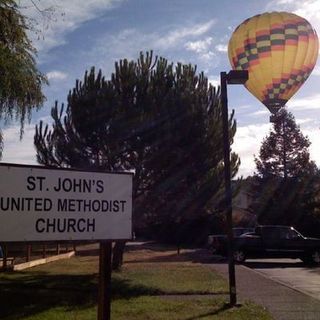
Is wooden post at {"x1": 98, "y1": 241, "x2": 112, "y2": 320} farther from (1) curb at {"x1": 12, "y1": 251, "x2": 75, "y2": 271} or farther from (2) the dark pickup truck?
(2) the dark pickup truck

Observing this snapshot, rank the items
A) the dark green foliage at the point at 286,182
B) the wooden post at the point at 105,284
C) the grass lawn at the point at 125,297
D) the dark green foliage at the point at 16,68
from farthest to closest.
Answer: the dark green foliage at the point at 286,182
the grass lawn at the point at 125,297
the dark green foliage at the point at 16,68
the wooden post at the point at 105,284

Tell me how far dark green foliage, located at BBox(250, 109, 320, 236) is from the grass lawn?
13.9 m

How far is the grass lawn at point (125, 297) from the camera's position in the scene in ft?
33.1

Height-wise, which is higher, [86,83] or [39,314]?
[86,83]

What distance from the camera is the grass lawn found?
10.1m

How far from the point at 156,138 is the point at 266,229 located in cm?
866

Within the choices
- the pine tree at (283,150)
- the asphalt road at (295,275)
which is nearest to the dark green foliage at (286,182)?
the pine tree at (283,150)

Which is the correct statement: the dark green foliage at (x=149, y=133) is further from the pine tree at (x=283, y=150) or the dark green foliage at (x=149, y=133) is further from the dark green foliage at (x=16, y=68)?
the pine tree at (x=283, y=150)

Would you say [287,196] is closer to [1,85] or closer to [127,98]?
[127,98]

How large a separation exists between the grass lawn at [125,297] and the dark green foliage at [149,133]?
3.63m

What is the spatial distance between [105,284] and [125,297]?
714 centimetres

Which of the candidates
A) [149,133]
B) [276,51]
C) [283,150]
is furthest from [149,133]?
[283,150]

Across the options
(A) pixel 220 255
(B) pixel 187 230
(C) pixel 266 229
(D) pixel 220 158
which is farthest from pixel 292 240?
(B) pixel 187 230

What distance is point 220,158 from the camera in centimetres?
2198
